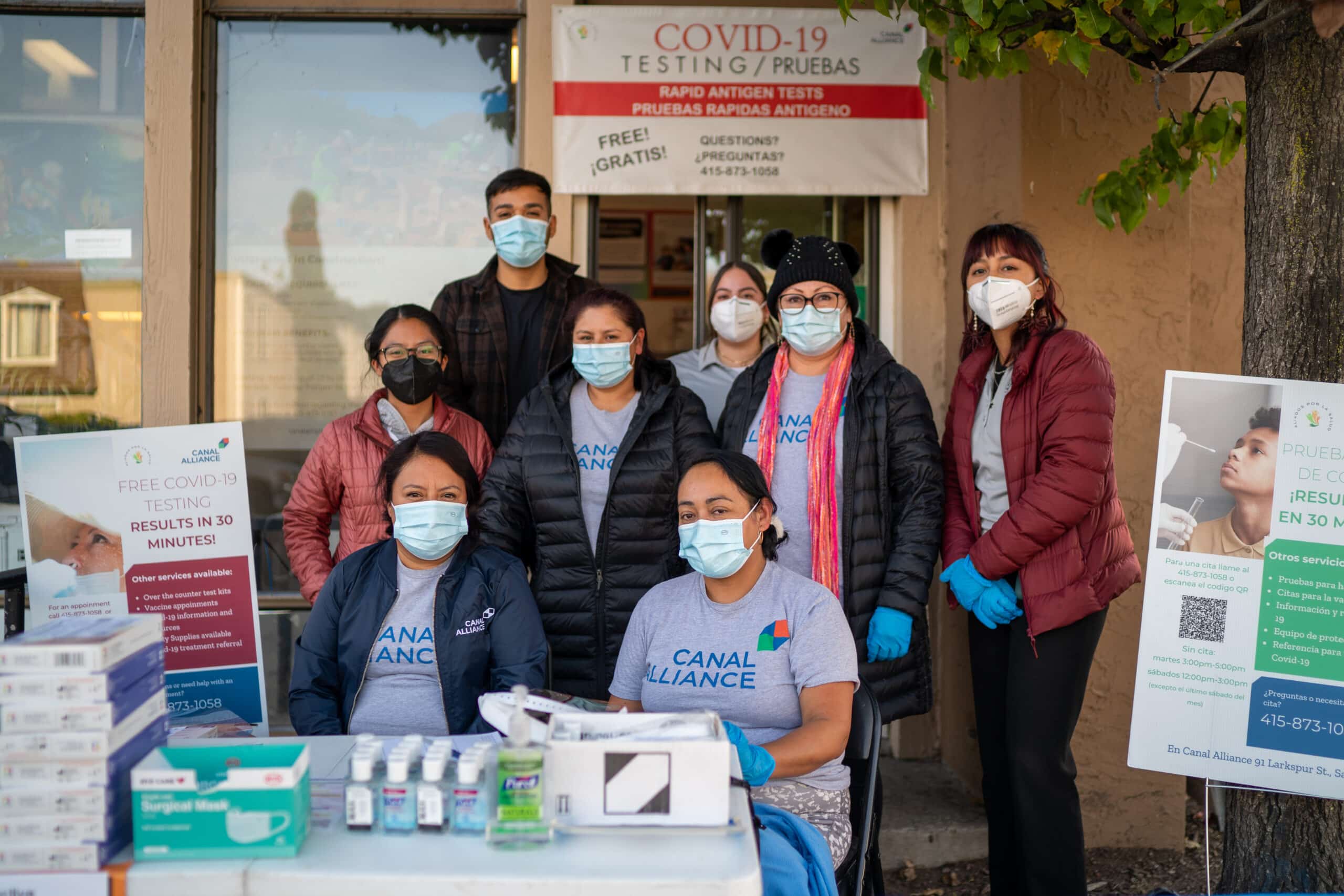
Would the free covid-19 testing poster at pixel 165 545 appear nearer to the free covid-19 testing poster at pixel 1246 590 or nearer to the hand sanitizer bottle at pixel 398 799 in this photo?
the hand sanitizer bottle at pixel 398 799

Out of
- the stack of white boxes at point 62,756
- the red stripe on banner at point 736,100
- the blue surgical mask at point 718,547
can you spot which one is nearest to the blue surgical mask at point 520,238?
the red stripe on banner at point 736,100

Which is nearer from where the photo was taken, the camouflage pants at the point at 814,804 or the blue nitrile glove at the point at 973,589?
the camouflage pants at the point at 814,804

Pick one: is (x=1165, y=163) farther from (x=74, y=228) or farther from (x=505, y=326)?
(x=74, y=228)

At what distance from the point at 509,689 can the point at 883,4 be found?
2127 mm

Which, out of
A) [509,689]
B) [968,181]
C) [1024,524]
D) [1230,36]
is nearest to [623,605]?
[509,689]

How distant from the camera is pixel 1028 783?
10.1 ft

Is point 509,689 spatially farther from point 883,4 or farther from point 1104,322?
point 1104,322

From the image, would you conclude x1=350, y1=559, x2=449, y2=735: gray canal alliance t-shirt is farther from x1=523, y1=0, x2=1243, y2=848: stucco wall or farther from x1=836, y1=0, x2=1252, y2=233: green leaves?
x1=523, y1=0, x2=1243, y2=848: stucco wall

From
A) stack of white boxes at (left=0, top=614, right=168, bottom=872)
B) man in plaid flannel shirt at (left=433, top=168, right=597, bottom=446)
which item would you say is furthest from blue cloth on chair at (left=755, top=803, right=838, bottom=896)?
man in plaid flannel shirt at (left=433, top=168, right=597, bottom=446)

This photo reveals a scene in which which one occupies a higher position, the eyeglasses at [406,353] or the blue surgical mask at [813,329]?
the blue surgical mask at [813,329]

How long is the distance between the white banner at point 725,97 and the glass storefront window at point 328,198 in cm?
41

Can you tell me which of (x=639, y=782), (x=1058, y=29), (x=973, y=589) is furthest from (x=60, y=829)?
(x=1058, y=29)

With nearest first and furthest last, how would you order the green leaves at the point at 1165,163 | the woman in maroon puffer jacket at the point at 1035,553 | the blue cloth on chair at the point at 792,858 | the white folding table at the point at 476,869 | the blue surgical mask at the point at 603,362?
the white folding table at the point at 476,869 < the blue cloth on chair at the point at 792,858 < the woman in maroon puffer jacket at the point at 1035,553 < the blue surgical mask at the point at 603,362 < the green leaves at the point at 1165,163

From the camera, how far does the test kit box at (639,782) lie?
1.75m
